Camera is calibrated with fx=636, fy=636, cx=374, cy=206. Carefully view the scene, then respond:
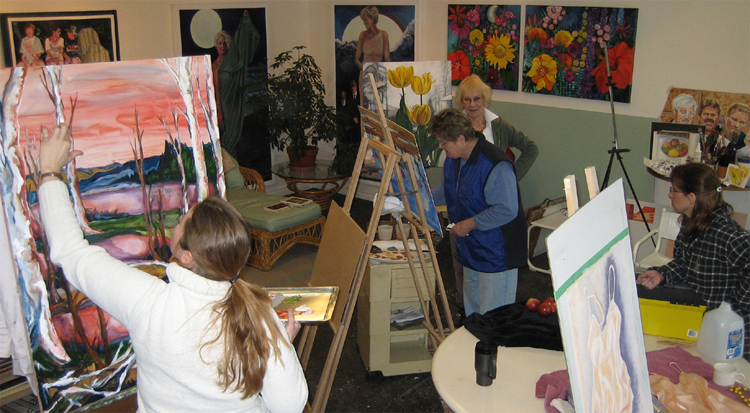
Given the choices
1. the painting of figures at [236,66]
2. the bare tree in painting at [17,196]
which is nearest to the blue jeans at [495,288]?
the bare tree in painting at [17,196]

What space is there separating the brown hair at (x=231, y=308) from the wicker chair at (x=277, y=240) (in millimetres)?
A: 3280

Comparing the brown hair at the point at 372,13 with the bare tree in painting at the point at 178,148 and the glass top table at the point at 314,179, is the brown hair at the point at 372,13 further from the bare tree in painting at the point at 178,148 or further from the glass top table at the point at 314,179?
the bare tree in painting at the point at 178,148

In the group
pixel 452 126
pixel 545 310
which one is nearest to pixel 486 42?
pixel 452 126

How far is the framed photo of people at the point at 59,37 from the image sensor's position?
13.6ft

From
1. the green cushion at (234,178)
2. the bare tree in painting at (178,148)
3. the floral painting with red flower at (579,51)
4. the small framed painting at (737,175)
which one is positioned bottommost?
the green cushion at (234,178)

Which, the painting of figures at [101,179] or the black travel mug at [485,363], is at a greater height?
the painting of figures at [101,179]

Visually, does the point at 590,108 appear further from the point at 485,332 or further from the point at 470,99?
the point at 485,332

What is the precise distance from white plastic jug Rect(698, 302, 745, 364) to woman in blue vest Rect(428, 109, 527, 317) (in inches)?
37.4

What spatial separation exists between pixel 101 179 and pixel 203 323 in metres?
0.91

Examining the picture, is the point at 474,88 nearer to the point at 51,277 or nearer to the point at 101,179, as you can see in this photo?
the point at 101,179

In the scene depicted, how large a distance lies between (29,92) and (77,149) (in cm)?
22

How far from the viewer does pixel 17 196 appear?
1.88 metres

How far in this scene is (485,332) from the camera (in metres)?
2.34

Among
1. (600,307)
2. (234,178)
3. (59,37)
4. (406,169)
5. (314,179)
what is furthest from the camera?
(314,179)
